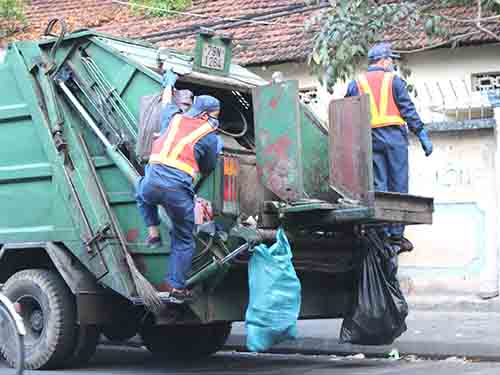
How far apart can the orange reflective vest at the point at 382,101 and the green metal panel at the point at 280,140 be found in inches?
32.3

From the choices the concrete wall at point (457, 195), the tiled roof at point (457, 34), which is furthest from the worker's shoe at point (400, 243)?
the tiled roof at point (457, 34)

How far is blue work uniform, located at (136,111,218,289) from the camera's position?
Result: 730 centimetres

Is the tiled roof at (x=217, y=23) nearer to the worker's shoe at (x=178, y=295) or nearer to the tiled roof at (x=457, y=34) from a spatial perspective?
the tiled roof at (x=457, y=34)

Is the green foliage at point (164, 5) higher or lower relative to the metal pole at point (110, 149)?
higher

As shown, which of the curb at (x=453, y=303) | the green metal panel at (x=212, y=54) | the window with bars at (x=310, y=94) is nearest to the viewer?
the green metal panel at (x=212, y=54)

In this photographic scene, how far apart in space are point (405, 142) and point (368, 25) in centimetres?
329

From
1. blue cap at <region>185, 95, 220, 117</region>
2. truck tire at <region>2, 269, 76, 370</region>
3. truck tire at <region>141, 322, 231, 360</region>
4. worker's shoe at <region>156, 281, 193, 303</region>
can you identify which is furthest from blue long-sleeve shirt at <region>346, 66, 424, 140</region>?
truck tire at <region>2, 269, 76, 370</region>

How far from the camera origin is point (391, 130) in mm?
8188

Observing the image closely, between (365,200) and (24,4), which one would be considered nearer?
(365,200)

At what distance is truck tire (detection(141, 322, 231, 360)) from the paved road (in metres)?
0.13

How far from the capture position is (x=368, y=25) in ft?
36.9

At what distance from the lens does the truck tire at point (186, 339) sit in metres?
9.32

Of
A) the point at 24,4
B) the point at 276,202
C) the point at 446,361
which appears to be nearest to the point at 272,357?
the point at 446,361

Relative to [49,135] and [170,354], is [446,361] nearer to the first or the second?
[170,354]
